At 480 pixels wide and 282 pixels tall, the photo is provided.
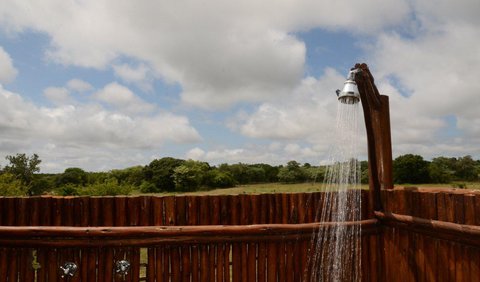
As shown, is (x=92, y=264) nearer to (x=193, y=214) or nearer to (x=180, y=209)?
(x=180, y=209)

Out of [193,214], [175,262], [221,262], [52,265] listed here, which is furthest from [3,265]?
[221,262]

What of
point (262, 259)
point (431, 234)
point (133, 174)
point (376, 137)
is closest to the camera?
point (431, 234)

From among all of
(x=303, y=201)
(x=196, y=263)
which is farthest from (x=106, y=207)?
(x=303, y=201)

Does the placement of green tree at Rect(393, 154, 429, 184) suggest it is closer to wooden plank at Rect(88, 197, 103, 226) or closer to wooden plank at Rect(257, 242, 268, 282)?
wooden plank at Rect(257, 242, 268, 282)

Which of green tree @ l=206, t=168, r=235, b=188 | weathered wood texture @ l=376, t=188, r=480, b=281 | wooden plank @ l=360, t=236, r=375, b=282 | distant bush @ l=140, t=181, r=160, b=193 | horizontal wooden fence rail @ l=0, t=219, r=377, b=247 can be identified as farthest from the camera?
green tree @ l=206, t=168, r=235, b=188

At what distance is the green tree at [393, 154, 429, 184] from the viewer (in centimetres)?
2498

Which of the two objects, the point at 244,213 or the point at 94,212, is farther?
the point at 244,213

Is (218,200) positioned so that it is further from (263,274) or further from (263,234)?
(263,274)

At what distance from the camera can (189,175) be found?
3228 cm

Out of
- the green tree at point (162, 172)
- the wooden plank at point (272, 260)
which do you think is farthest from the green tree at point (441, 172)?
the wooden plank at point (272, 260)

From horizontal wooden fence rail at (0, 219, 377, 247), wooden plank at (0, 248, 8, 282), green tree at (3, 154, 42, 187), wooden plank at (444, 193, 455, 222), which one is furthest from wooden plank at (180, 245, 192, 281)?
green tree at (3, 154, 42, 187)

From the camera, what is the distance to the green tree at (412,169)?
82.0 ft

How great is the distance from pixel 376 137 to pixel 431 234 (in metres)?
1.74

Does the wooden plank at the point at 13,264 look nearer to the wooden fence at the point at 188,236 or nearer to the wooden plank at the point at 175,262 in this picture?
the wooden fence at the point at 188,236
